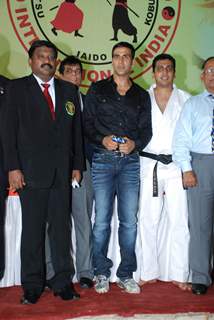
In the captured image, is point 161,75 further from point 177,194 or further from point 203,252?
point 203,252

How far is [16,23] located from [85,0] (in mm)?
789

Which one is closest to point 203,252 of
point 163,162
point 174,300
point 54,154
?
point 174,300

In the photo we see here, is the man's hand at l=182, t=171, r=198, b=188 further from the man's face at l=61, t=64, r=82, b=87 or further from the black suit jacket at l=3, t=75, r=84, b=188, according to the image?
the man's face at l=61, t=64, r=82, b=87

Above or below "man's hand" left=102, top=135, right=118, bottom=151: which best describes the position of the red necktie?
above

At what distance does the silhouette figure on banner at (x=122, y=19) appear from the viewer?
189 inches

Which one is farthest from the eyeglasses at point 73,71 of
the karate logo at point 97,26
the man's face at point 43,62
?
the karate logo at point 97,26

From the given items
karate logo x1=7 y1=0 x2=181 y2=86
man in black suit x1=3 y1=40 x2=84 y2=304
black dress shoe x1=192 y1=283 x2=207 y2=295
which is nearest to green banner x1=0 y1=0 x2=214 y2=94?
karate logo x1=7 y1=0 x2=181 y2=86

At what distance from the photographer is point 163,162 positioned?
316cm

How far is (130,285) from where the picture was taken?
303cm

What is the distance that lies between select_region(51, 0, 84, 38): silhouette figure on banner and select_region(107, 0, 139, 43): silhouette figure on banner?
0.37m

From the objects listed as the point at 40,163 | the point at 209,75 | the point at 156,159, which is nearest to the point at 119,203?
the point at 156,159

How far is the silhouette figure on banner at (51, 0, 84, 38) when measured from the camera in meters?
4.72

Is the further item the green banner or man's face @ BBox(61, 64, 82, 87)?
the green banner

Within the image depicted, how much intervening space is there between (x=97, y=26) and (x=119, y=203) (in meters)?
2.47
